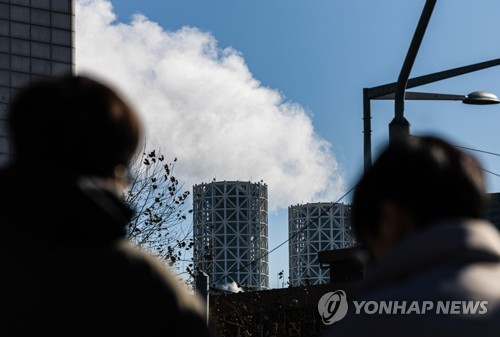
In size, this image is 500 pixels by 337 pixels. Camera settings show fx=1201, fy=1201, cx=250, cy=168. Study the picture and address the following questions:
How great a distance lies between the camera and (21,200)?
276 cm

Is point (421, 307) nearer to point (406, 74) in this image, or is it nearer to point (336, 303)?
point (406, 74)

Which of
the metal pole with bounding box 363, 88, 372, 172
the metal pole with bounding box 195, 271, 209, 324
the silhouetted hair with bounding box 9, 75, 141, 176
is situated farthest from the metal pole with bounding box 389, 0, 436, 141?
the silhouetted hair with bounding box 9, 75, 141, 176

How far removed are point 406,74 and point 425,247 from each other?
11.6m

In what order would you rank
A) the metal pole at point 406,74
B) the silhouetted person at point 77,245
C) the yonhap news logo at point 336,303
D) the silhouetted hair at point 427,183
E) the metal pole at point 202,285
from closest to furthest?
the silhouetted hair at point 427,183, the silhouetted person at point 77,245, the yonhap news logo at point 336,303, the metal pole at point 406,74, the metal pole at point 202,285

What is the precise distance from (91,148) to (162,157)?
26.7 meters

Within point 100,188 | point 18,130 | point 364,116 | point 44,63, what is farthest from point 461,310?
point 44,63

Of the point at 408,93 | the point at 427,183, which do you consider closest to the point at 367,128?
the point at 408,93

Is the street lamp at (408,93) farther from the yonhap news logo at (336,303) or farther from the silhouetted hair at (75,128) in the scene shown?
the silhouetted hair at (75,128)

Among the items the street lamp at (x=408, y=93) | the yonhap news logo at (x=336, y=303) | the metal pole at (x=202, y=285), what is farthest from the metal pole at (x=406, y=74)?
the metal pole at (x=202, y=285)

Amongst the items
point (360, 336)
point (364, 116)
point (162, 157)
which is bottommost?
point (360, 336)

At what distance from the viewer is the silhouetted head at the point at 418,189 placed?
8.63 feet

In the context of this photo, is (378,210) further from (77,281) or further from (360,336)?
(77,281)

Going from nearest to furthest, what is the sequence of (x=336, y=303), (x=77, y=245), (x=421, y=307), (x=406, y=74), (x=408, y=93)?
(x=421, y=307)
(x=77, y=245)
(x=406, y=74)
(x=408, y=93)
(x=336, y=303)

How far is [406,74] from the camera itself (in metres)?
13.9
